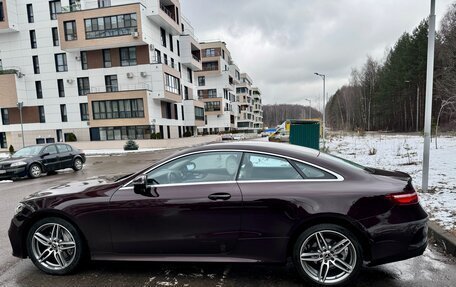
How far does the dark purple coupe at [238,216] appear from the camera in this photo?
9.86 ft

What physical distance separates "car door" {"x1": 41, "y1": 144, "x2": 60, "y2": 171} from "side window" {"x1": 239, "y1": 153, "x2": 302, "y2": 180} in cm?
1271

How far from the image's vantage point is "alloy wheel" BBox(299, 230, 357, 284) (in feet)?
10.0

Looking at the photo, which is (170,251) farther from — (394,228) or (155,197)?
(394,228)

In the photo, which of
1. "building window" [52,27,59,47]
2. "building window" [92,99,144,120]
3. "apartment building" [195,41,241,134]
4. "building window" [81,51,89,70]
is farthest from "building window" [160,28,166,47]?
"apartment building" [195,41,241,134]

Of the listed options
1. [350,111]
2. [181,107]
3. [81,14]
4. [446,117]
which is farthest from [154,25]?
[350,111]

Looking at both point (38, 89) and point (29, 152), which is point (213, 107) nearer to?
point (38, 89)

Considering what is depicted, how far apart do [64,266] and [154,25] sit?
36.3m

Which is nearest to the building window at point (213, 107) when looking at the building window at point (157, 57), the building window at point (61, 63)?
the building window at point (157, 57)

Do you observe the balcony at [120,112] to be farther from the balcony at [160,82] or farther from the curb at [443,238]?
the curb at [443,238]

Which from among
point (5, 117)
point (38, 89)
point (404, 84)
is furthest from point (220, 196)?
point (404, 84)

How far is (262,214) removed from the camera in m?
3.09

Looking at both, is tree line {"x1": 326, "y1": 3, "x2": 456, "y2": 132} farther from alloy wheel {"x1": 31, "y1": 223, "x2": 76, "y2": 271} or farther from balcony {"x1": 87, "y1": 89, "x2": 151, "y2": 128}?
alloy wheel {"x1": 31, "y1": 223, "x2": 76, "y2": 271}

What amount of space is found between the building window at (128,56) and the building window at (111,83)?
2.07 m

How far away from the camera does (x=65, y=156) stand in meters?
13.9
